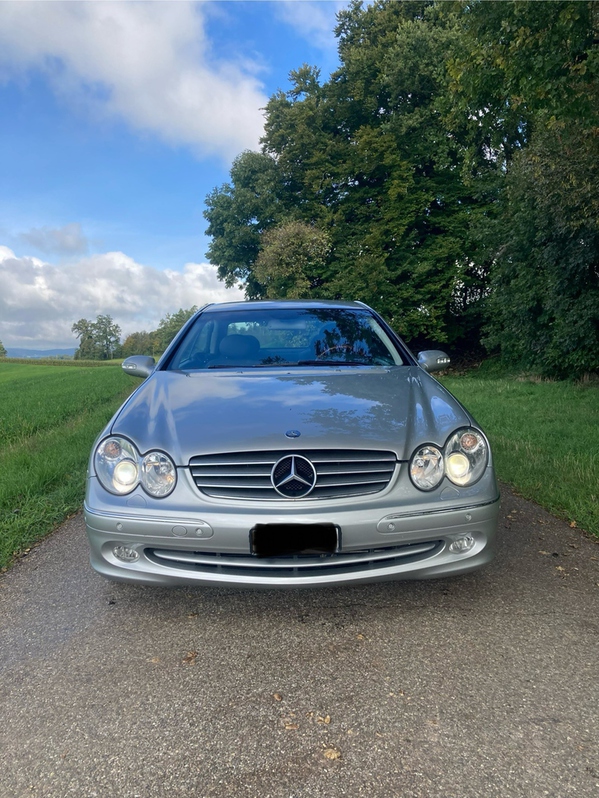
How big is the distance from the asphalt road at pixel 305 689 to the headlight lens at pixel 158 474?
65cm

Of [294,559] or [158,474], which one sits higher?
[158,474]

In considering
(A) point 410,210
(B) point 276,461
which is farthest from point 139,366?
(A) point 410,210

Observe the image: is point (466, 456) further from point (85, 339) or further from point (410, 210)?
point (85, 339)

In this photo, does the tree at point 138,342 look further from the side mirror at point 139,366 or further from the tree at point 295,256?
the side mirror at point 139,366

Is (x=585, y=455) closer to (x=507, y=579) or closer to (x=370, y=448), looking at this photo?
(x=507, y=579)

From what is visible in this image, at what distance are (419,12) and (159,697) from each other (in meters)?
27.7

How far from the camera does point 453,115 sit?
27.6ft

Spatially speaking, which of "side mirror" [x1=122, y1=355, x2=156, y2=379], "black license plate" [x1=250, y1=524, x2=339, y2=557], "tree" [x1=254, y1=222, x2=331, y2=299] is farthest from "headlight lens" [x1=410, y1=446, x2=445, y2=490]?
"tree" [x1=254, y1=222, x2=331, y2=299]

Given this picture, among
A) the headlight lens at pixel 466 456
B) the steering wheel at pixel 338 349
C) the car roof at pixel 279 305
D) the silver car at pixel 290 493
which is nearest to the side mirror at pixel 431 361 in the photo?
the steering wheel at pixel 338 349

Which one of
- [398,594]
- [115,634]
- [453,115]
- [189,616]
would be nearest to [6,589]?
[115,634]

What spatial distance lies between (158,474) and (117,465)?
224mm

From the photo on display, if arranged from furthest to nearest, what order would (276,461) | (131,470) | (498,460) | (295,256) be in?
(295,256)
(498,460)
(131,470)
(276,461)

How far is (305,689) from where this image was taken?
6.89 ft

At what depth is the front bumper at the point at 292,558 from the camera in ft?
7.70
